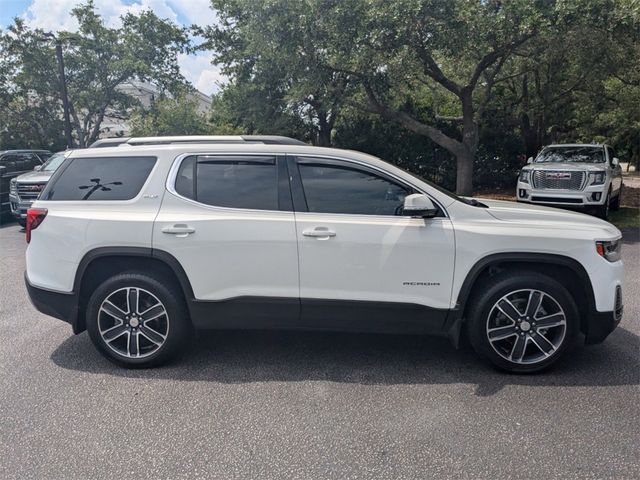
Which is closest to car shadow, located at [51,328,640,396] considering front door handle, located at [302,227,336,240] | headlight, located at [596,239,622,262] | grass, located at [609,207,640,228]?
headlight, located at [596,239,622,262]

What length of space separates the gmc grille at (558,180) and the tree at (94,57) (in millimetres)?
18880

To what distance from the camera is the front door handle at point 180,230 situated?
3865 millimetres

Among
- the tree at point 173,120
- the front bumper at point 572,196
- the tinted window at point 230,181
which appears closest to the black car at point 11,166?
the tree at point 173,120

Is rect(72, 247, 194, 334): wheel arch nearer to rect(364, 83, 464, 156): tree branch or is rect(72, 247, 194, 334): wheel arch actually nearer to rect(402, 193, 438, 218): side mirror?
rect(402, 193, 438, 218): side mirror

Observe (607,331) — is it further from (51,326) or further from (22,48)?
(22,48)

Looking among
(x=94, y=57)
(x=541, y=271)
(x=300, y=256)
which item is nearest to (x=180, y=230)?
(x=300, y=256)

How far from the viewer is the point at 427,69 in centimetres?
1194

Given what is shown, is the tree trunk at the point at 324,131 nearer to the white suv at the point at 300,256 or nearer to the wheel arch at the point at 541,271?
the white suv at the point at 300,256

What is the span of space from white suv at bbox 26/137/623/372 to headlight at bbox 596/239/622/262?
0.03 ft

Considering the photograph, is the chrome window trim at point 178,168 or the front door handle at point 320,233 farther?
the chrome window trim at point 178,168

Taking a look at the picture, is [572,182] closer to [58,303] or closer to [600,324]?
[600,324]

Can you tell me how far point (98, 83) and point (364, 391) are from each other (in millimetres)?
25579

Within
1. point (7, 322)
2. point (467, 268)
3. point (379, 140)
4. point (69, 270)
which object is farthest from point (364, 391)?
point (379, 140)

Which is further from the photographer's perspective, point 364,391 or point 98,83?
point 98,83
